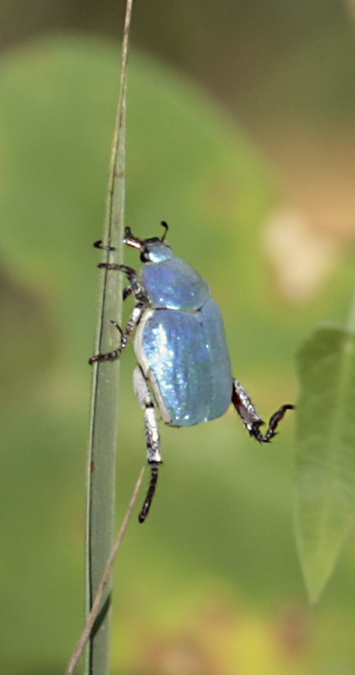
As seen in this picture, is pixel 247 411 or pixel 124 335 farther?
pixel 247 411

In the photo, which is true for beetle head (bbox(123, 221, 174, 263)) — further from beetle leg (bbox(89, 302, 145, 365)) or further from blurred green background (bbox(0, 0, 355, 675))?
blurred green background (bbox(0, 0, 355, 675))

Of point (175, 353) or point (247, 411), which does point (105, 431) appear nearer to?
point (175, 353)

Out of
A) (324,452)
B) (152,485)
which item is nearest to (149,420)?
(152,485)

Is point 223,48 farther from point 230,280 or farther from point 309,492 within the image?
point 309,492

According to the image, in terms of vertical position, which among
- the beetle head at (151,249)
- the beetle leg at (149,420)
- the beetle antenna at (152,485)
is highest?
the beetle head at (151,249)

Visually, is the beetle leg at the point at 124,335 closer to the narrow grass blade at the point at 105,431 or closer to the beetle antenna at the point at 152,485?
the narrow grass blade at the point at 105,431

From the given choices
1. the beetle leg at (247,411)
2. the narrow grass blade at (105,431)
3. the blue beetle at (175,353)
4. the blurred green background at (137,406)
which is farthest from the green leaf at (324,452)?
the blurred green background at (137,406)
